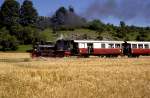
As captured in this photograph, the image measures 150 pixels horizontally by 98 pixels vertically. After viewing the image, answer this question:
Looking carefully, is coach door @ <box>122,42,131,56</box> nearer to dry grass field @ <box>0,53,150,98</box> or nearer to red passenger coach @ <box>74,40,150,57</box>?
red passenger coach @ <box>74,40,150,57</box>

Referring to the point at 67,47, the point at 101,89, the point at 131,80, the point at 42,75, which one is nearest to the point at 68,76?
the point at 42,75

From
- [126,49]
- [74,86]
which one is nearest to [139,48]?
[126,49]

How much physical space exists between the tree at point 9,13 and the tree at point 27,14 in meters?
3.17

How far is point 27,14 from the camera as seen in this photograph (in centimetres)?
16450

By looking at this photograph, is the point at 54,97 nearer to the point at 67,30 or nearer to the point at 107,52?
the point at 107,52

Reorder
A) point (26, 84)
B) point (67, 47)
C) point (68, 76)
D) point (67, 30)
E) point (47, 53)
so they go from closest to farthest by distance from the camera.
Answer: point (26, 84) → point (68, 76) → point (47, 53) → point (67, 47) → point (67, 30)

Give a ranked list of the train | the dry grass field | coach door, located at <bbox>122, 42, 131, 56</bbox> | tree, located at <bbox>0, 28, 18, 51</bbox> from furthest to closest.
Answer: tree, located at <bbox>0, 28, 18, 51</bbox>, coach door, located at <bbox>122, 42, 131, 56</bbox>, the train, the dry grass field

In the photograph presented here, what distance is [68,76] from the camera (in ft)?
85.5

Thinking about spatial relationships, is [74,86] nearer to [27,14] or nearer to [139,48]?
[139,48]

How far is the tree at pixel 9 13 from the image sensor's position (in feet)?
513

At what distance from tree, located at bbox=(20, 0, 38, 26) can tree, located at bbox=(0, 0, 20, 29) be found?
3171mm

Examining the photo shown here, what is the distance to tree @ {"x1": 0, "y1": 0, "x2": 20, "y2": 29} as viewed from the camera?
513ft

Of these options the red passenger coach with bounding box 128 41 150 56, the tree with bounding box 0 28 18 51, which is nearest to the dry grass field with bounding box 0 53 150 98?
the red passenger coach with bounding box 128 41 150 56

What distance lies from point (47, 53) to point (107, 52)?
40.0 ft
